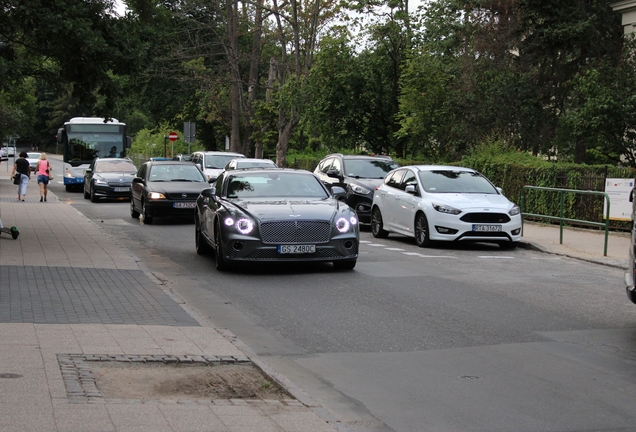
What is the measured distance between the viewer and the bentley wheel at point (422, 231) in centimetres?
1748

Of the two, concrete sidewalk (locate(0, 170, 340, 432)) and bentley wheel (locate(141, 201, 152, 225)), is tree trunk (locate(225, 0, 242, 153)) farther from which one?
concrete sidewalk (locate(0, 170, 340, 432))

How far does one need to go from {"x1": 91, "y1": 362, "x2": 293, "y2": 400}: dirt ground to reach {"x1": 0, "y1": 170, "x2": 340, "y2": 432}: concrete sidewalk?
A: 10cm

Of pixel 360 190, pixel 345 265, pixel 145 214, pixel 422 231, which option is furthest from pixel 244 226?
pixel 145 214

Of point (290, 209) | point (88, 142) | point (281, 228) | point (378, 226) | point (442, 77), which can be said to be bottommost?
point (378, 226)

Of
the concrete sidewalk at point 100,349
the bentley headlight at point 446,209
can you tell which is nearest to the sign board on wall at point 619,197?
the bentley headlight at point 446,209

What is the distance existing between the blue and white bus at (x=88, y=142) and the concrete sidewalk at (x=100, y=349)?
27.2 m

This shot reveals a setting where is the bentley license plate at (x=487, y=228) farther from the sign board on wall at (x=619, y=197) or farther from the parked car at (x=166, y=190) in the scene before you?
the parked car at (x=166, y=190)

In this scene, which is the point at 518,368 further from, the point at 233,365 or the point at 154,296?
the point at 154,296

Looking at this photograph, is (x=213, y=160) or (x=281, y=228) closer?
(x=281, y=228)

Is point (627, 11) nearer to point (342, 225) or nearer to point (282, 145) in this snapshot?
point (282, 145)

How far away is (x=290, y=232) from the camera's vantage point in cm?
1273

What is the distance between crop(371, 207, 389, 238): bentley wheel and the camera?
19.9 m

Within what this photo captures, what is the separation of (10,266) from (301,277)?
4.04 metres

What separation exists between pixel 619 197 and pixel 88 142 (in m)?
28.2
